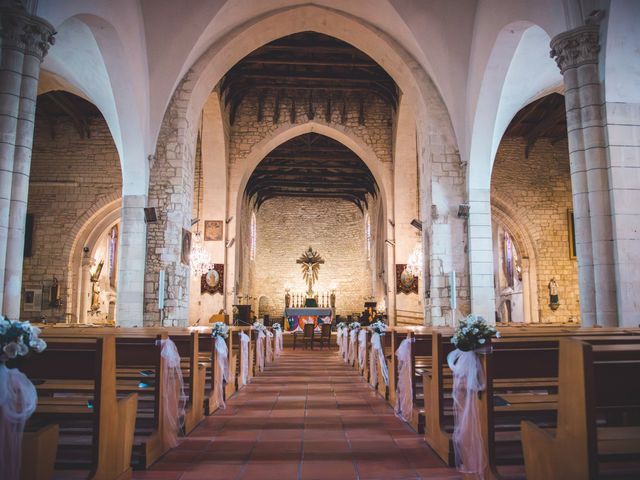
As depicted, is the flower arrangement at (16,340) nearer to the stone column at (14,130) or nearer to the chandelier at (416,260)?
the stone column at (14,130)

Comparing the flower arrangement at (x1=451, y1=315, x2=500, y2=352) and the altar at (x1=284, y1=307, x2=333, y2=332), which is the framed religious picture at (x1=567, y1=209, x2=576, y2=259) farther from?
the flower arrangement at (x1=451, y1=315, x2=500, y2=352)

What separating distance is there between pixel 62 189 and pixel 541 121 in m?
13.4

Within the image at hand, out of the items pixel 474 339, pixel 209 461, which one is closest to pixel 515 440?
pixel 474 339

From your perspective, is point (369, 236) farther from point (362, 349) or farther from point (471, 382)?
point (471, 382)

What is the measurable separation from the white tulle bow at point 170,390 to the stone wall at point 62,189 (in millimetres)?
11470

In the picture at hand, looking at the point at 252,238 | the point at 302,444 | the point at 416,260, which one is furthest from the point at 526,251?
the point at 302,444

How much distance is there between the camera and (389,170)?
1516 cm

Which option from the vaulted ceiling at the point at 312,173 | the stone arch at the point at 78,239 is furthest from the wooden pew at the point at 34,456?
the vaulted ceiling at the point at 312,173

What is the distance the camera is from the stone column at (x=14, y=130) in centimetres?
507

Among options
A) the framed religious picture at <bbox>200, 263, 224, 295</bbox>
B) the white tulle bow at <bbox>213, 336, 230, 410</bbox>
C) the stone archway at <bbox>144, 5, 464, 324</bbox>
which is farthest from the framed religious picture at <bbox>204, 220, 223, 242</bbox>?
the white tulle bow at <bbox>213, 336, 230, 410</bbox>

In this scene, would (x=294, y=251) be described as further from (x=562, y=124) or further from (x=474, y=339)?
(x=474, y=339)

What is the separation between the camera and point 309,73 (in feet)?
45.6

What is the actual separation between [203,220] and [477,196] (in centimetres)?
822

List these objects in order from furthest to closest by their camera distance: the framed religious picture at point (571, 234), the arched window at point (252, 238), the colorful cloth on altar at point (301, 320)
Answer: the arched window at point (252, 238) → the colorful cloth on altar at point (301, 320) → the framed religious picture at point (571, 234)
